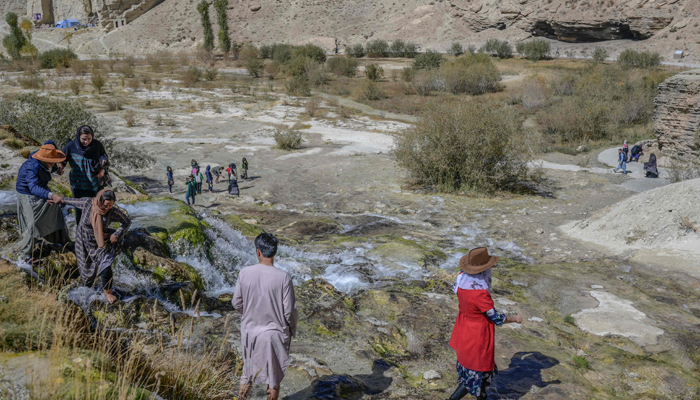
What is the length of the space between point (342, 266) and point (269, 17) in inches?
2701

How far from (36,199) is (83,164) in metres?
0.82

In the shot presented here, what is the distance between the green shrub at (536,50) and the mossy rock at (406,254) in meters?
43.5

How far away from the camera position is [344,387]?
3.82m

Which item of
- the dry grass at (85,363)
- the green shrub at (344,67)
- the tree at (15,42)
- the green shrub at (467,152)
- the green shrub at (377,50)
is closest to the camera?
the dry grass at (85,363)

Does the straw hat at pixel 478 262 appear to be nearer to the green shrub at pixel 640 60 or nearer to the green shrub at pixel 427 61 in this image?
the green shrub at pixel 640 60

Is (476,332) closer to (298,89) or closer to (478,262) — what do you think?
(478,262)

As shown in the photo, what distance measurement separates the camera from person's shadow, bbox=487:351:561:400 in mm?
4170

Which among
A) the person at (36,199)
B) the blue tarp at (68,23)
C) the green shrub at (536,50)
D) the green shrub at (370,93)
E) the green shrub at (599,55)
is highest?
the blue tarp at (68,23)

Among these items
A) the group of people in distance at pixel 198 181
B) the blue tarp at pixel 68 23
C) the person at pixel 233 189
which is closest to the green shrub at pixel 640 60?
the group of people in distance at pixel 198 181

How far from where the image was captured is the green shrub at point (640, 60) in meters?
37.8

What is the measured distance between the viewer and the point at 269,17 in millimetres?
69625

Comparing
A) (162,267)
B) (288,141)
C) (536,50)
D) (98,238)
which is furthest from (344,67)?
(98,238)

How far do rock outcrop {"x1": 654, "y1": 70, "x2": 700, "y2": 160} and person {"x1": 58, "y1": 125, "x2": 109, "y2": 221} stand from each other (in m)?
17.9

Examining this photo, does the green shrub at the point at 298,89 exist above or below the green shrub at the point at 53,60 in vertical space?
below
